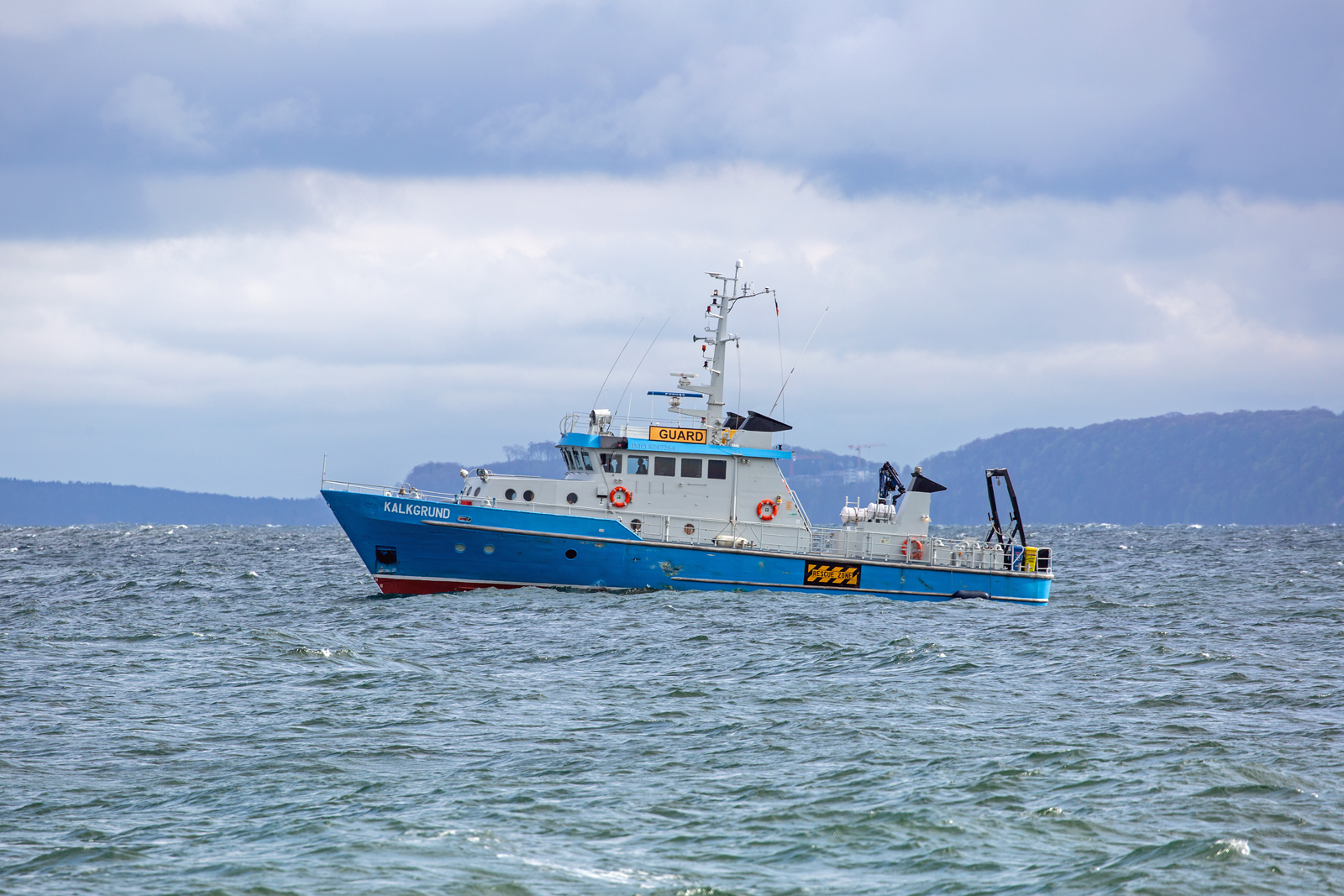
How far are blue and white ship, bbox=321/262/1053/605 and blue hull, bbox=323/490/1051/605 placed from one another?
0.03 meters

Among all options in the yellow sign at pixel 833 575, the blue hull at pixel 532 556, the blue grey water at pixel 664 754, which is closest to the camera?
the blue grey water at pixel 664 754

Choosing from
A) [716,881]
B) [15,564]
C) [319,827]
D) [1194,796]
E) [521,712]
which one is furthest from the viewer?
[15,564]

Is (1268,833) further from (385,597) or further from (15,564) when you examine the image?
(15,564)

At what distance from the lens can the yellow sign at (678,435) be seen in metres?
28.4

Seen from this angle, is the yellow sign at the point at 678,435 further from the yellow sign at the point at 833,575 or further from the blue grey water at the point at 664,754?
the blue grey water at the point at 664,754

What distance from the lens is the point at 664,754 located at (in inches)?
497

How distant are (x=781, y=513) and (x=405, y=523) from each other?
8.96 metres

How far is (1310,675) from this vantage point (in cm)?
1808

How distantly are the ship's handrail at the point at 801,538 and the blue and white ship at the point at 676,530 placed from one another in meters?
0.04

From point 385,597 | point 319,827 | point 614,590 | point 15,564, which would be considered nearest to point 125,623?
point 385,597

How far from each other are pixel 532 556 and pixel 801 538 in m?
6.56

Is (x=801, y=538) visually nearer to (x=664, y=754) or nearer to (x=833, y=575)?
(x=833, y=575)

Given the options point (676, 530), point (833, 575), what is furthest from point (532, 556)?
point (833, 575)

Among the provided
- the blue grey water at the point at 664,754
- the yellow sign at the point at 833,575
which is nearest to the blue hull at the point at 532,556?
the yellow sign at the point at 833,575
